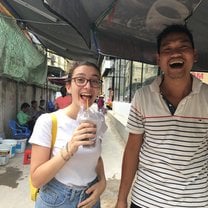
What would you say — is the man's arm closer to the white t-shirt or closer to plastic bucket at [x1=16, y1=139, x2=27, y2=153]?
the white t-shirt

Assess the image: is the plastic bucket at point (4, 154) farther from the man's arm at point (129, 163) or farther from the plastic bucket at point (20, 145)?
the man's arm at point (129, 163)

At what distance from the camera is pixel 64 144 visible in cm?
166

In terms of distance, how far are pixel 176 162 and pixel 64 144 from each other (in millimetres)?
638

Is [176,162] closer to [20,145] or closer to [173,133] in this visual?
[173,133]

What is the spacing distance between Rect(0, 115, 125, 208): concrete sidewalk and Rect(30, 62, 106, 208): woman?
8.50 ft

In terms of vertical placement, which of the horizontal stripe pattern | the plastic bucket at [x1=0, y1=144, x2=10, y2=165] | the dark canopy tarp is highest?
the dark canopy tarp

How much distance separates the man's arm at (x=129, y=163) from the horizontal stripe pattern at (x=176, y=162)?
0.44ft

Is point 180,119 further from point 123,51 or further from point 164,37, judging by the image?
point 123,51

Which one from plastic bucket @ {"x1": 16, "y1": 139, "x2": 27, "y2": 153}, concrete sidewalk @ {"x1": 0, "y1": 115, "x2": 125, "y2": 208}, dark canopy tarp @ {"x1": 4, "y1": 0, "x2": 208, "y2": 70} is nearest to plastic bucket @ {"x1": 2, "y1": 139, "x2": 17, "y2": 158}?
concrete sidewalk @ {"x1": 0, "y1": 115, "x2": 125, "y2": 208}

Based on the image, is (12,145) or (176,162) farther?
(12,145)

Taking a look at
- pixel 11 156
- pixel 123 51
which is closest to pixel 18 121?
pixel 11 156

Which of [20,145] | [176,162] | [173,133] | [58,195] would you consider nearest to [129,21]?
Answer: [173,133]

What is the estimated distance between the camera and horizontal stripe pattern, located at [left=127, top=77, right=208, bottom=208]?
172 cm

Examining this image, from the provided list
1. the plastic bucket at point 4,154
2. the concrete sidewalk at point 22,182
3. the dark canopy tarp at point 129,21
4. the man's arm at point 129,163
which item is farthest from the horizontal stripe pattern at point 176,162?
the plastic bucket at point 4,154
